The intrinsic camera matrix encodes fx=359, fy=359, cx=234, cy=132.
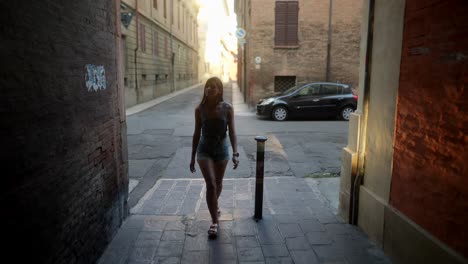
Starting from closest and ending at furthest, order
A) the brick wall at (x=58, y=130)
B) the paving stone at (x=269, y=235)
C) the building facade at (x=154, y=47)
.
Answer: the brick wall at (x=58, y=130), the paving stone at (x=269, y=235), the building facade at (x=154, y=47)

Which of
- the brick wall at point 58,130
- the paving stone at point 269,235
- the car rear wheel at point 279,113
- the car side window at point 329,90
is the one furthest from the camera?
the car side window at point 329,90

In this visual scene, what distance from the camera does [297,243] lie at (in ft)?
13.2

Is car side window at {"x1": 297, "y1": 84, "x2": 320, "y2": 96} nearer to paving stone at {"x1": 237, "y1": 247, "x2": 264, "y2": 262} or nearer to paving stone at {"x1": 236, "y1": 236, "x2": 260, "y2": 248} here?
paving stone at {"x1": 236, "y1": 236, "x2": 260, "y2": 248}

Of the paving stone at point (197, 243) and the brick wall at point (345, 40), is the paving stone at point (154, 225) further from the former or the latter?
the brick wall at point (345, 40)

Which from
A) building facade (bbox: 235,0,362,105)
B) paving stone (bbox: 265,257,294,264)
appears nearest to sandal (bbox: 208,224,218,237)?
paving stone (bbox: 265,257,294,264)

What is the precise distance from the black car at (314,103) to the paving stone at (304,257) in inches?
420

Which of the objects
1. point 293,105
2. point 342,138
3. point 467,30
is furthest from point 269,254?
point 293,105

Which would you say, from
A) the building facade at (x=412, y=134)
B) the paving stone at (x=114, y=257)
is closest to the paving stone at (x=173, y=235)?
the paving stone at (x=114, y=257)

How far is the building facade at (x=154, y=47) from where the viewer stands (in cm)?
1980

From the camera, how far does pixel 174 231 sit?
4.29 m

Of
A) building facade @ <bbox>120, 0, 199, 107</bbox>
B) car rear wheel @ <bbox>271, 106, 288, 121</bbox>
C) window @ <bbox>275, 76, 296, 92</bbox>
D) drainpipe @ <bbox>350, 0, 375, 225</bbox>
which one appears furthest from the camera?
building facade @ <bbox>120, 0, 199, 107</bbox>

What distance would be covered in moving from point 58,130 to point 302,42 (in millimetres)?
16585

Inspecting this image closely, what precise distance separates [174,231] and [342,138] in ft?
24.2

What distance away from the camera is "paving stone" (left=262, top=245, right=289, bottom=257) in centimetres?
376
